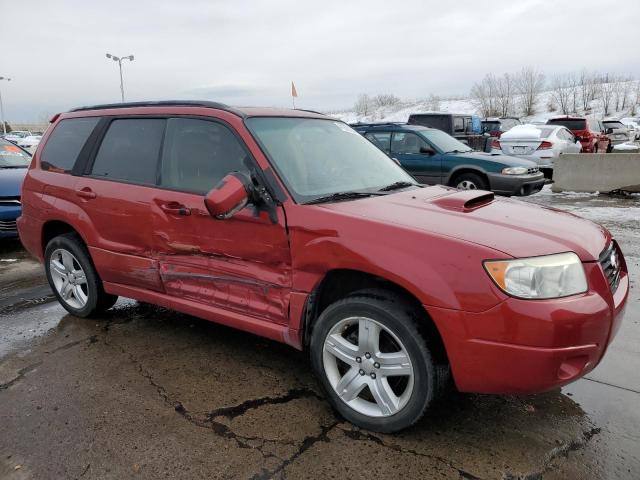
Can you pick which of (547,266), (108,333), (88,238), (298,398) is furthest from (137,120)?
(547,266)

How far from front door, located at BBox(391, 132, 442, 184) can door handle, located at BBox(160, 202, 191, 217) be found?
717cm

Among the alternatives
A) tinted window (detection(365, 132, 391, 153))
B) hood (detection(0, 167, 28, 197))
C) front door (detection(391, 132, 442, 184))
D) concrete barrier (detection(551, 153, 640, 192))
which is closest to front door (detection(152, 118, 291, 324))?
hood (detection(0, 167, 28, 197))

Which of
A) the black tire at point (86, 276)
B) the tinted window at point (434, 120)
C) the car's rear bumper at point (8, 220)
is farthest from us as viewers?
the tinted window at point (434, 120)

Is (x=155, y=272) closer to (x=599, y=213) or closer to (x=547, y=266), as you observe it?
(x=547, y=266)

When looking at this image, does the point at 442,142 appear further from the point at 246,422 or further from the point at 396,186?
the point at 246,422

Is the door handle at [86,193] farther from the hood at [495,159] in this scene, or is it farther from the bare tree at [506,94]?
the bare tree at [506,94]

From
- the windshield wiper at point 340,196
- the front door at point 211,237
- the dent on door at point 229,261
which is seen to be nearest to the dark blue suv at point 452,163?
the front door at point 211,237

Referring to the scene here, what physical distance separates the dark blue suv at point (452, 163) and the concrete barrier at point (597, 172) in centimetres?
239

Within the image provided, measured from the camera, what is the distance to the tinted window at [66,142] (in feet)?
13.6

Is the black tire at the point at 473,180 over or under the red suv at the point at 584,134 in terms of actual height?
under

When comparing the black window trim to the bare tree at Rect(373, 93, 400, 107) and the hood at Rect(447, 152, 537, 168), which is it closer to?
the hood at Rect(447, 152, 537, 168)

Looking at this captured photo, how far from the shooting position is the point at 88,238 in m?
3.97

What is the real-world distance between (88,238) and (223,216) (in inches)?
68.8

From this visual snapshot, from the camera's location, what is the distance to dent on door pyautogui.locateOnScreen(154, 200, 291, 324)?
293cm
